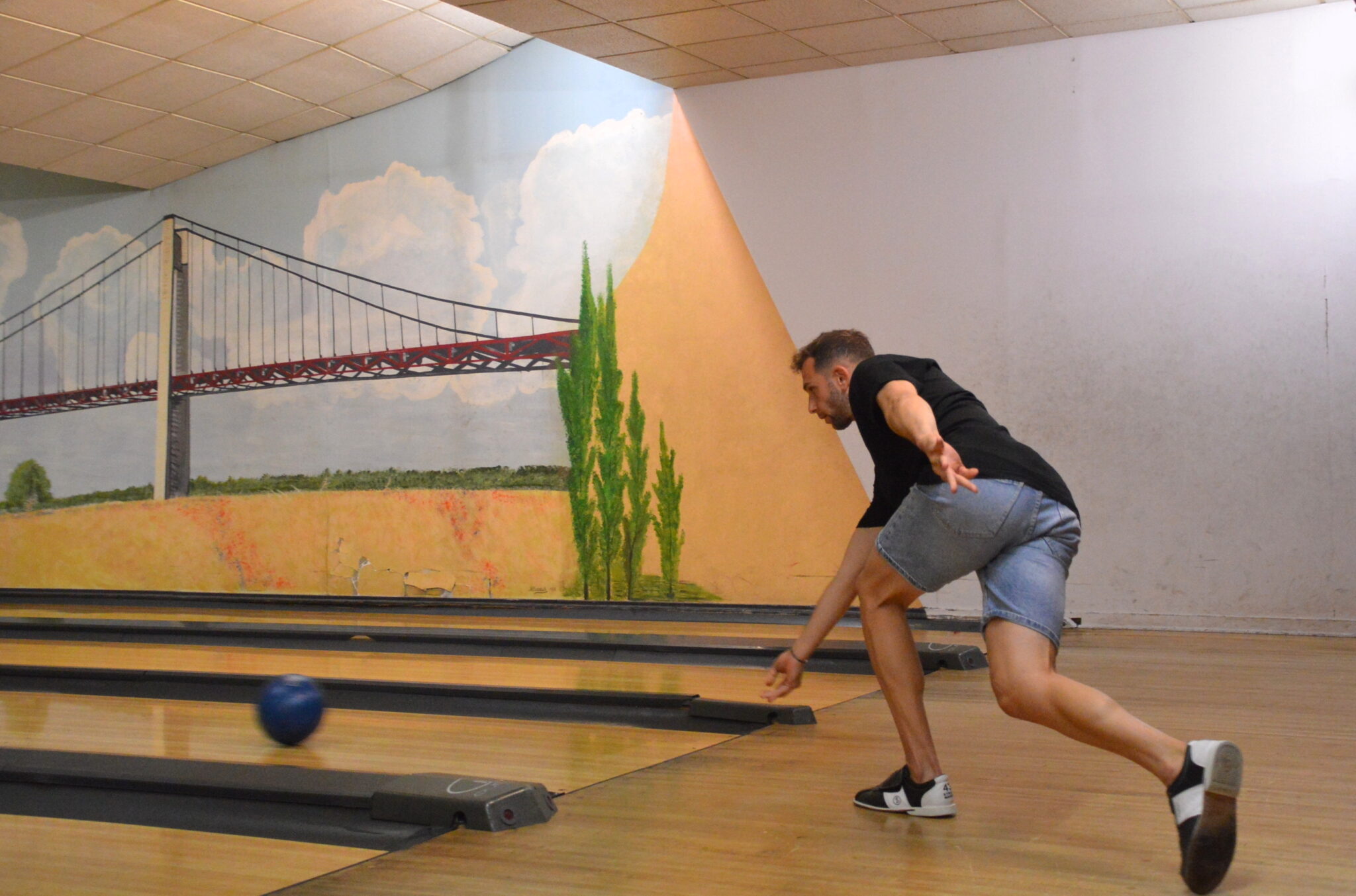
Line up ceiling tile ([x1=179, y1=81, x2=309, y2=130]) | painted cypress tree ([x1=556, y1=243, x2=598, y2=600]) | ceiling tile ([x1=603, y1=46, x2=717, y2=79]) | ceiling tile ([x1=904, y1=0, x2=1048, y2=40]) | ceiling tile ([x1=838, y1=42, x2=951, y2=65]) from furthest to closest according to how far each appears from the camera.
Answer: ceiling tile ([x1=179, y1=81, x2=309, y2=130]), painted cypress tree ([x1=556, y1=243, x2=598, y2=600]), ceiling tile ([x1=603, y1=46, x2=717, y2=79]), ceiling tile ([x1=838, y1=42, x2=951, y2=65]), ceiling tile ([x1=904, y1=0, x2=1048, y2=40])

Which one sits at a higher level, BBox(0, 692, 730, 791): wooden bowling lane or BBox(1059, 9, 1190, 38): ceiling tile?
BBox(1059, 9, 1190, 38): ceiling tile

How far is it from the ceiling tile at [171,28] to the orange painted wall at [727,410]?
232 centimetres

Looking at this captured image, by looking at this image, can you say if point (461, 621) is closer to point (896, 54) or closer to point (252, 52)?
point (252, 52)

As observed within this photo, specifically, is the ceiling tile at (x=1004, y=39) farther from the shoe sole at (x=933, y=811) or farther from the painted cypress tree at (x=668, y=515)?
the shoe sole at (x=933, y=811)

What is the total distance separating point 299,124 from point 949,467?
22.1 ft

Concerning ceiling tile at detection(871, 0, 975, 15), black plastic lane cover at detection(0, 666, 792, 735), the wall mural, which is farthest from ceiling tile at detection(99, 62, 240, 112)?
ceiling tile at detection(871, 0, 975, 15)

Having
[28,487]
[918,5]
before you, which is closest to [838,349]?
[918,5]

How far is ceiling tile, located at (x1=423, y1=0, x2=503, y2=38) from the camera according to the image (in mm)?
6203

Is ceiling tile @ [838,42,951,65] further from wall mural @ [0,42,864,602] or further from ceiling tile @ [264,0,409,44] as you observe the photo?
ceiling tile @ [264,0,409,44]

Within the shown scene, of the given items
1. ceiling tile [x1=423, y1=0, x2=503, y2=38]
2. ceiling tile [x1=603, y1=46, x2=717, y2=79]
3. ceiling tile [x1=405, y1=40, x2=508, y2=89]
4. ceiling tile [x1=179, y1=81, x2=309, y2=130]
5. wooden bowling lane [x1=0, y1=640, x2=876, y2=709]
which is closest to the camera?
wooden bowling lane [x1=0, y1=640, x2=876, y2=709]

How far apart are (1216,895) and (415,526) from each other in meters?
5.86

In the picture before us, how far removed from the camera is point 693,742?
2.97m

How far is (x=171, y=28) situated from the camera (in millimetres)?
6074

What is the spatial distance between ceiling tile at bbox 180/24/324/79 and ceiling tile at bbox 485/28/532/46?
0.91m
